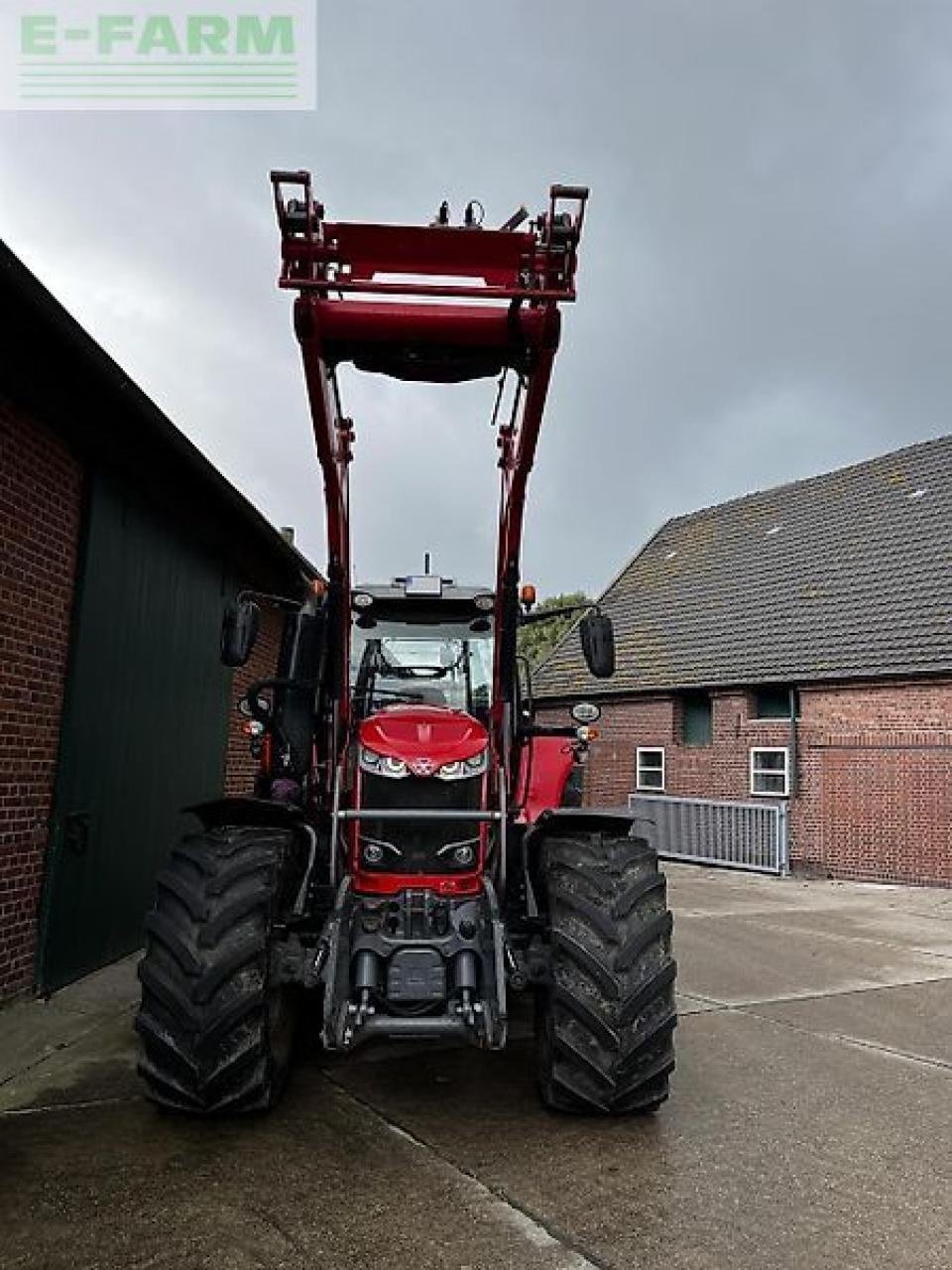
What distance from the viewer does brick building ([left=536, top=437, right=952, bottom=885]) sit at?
13.5 meters

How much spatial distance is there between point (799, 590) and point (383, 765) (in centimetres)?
1410

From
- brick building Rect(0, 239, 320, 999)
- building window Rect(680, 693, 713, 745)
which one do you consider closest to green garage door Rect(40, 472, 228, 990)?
brick building Rect(0, 239, 320, 999)

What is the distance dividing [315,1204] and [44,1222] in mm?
801

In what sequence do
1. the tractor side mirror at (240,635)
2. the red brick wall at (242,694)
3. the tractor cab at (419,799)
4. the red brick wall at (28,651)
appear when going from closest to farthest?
the tractor cab at (419,799), the tractor side mirror at (240,635), the red brick wall at (28,651), the red brick wall at (242,694)

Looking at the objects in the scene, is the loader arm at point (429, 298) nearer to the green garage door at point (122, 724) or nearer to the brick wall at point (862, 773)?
the green garage door at point (122, 724)

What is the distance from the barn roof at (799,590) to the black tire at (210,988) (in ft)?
39.2

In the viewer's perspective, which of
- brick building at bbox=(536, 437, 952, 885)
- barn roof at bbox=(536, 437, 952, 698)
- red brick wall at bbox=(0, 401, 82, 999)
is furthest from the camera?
barn roof at bbox=(536, 437, 952, 698)

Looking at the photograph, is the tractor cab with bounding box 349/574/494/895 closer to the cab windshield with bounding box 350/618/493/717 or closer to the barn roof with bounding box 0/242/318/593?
the cab windshield with bounding box 350/618/493/717

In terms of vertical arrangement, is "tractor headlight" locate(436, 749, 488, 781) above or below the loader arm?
below

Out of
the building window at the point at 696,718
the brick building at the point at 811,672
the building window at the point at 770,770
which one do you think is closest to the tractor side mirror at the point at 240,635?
the brick building at the point at 811,672

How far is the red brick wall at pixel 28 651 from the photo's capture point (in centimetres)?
522

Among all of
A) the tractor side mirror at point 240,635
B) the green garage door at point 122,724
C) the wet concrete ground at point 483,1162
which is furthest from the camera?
the green garage door at point 122,724

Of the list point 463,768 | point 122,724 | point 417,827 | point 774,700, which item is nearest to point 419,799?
point 417,827

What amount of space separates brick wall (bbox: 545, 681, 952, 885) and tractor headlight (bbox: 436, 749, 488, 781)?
36.1 ft
